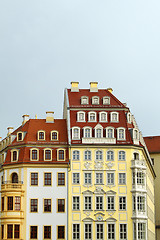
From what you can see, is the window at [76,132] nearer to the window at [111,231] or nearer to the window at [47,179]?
the window at [47,179]

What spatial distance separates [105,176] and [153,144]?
56404 mm

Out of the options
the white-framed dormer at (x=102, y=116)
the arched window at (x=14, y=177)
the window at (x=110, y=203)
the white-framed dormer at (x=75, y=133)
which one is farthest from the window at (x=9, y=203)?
the white-framed dormer at (x=102, y=116)

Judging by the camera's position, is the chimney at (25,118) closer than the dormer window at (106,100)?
No

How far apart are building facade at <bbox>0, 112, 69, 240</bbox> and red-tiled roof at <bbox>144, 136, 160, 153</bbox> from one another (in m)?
52.8

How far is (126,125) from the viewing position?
105062mm

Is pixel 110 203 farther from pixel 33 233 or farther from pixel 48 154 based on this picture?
pixel 33 233

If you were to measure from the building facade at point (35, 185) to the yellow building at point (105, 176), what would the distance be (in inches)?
73.3

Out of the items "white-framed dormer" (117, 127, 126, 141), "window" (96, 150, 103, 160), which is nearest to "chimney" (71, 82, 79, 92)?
"white-framed dormer" (117, 127, 126, 141)

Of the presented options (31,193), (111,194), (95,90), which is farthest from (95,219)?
(95,90)

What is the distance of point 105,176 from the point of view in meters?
102

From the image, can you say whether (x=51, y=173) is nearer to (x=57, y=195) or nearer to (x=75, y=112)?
(x=57, y=195)

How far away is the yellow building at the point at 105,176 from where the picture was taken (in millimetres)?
99062

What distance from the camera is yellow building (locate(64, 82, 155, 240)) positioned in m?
99.1

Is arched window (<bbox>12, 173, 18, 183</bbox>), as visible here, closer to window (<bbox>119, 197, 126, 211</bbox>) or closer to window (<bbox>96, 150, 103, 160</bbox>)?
window (<bbox>96, 150, 103, 160</bbox>)
